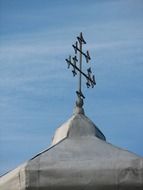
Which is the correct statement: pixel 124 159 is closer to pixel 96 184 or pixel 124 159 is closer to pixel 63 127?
pixel 96 184

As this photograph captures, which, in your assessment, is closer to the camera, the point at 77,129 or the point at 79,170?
the point at 79,170

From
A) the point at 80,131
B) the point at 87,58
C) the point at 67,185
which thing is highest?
the point at 87,58

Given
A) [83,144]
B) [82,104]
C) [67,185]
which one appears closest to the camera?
[67,185]

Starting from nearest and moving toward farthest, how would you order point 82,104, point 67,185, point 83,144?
point 67,185
point 83,144
point 82,104

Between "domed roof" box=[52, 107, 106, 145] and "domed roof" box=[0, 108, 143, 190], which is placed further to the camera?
"domed roof" box=[52, 107, 106, 145]

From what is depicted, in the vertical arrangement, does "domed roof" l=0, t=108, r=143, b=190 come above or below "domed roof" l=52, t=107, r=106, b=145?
below

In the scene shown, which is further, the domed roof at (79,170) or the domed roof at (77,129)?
the domed roof at (77,129)

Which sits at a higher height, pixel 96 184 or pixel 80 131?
pixel 80 131

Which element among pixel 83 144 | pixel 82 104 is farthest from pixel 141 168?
pixel 82 104

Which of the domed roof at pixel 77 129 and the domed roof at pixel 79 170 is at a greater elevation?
the domed roof at pixel 77 129

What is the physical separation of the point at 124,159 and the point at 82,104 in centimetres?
135

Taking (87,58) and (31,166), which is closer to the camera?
(31,166)

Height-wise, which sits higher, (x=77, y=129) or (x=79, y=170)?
(x=77, y=129)

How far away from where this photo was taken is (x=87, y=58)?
10000mm
